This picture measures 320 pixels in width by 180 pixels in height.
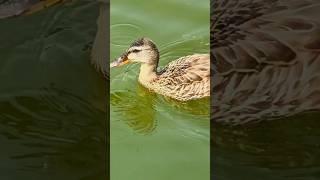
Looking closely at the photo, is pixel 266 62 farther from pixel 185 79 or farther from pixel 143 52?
pixel 143 52

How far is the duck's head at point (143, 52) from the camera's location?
414cm

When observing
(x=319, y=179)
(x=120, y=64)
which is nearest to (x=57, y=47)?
(x=120, y=64)

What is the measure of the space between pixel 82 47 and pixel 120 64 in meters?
0.35

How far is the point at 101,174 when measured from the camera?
3.77 m

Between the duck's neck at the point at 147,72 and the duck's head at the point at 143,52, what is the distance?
0.06 ft

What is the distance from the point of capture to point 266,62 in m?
3.89

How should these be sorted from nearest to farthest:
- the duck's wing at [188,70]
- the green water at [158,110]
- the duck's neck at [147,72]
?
the green water at [158,110] → the duck's wing at [188,70] → the duck's neck at [147,72]

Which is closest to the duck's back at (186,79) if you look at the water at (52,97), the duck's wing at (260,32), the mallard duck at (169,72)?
the mallard duck at (169,72)

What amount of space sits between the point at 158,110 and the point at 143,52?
28 cm

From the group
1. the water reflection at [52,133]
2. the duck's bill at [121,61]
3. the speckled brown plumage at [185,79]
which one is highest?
the duck's bill at [121,61]

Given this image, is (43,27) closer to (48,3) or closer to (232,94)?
(48,3)

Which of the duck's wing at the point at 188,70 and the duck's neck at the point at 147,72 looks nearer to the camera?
the duck's wing at the point at 188,70

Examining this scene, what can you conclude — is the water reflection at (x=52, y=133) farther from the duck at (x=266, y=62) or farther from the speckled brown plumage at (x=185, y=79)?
the duck at (x=266, y=62)

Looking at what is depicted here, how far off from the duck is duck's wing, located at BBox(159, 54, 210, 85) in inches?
3.9
